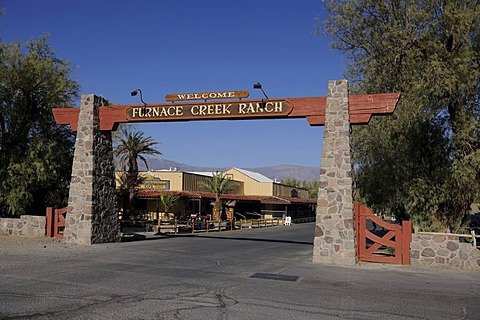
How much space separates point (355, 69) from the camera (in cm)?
2052

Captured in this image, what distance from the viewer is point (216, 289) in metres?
9.46

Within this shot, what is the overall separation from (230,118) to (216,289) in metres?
8.84

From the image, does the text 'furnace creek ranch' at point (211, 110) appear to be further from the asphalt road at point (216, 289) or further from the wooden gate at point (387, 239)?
the asphalt road at point (216, 289)

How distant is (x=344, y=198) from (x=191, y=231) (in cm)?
2001

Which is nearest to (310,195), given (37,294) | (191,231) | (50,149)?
(191,231)

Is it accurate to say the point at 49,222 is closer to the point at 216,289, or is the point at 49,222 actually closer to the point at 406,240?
the point at 216,289

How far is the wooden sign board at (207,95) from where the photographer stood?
669 inches

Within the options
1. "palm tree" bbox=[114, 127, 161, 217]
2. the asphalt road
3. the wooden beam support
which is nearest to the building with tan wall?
"palm tree" bbox=[114, 127, 161, 217]

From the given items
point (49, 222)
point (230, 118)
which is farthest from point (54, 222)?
point (230, 118)

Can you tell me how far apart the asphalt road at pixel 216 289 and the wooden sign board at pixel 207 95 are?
226 inches

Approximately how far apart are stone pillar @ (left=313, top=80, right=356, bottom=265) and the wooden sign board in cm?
326

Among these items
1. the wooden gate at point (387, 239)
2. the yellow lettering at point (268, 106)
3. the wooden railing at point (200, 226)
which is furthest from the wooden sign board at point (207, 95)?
the wooden railing at point (200, 226)

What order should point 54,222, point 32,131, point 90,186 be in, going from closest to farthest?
point 90,186
point 54,222
point 32,131

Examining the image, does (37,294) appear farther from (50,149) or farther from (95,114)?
(50,149)
